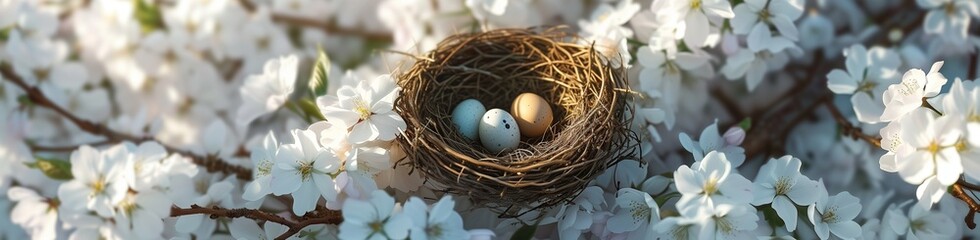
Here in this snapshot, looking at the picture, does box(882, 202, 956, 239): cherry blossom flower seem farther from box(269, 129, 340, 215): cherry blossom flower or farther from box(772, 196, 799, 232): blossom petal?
box(269, 129, 340, 215): cherry blossom flower

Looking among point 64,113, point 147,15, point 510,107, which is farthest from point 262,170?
point 147,15

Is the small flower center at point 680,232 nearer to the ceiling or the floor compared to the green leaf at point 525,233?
nearer to the ceiling

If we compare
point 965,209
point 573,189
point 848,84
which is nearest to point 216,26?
point 573,189

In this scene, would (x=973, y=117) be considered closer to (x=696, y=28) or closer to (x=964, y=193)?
(x=964, y=193)

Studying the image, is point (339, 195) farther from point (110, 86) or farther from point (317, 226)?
point (110, 86)

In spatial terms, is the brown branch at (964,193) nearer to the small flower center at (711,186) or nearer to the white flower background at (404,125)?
the white flower background at (404,125)

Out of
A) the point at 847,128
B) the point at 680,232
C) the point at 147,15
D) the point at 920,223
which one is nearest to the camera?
the point at 680,232

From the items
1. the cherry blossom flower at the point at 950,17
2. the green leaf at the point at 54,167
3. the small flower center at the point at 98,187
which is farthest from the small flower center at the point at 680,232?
the green leaf at the point at 54,167
